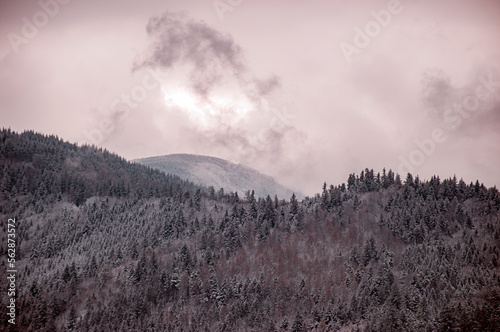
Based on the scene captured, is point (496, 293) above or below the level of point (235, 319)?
above

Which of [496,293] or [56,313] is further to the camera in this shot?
[56,313]

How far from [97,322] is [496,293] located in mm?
148805

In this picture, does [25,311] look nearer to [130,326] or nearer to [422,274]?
[130,326]

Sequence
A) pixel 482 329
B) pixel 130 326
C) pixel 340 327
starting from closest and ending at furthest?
pixel 482 329, pixel 340 327, pixel 130 326

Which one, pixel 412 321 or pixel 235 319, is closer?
pixel 412 321

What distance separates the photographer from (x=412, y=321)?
6575 inches

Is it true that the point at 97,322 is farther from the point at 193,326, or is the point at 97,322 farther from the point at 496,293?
the point at 496,293

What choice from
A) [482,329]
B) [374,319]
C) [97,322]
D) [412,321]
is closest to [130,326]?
[97,322]

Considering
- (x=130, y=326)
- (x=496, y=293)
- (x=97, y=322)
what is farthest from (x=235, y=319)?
(x=496, y=293)

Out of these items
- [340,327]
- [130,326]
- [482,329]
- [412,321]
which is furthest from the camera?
[130,326]

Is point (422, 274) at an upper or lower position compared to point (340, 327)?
upper

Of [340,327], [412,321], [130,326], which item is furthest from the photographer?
[130,326]

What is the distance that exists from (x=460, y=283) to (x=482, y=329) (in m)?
37.1

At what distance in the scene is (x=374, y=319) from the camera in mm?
174250
